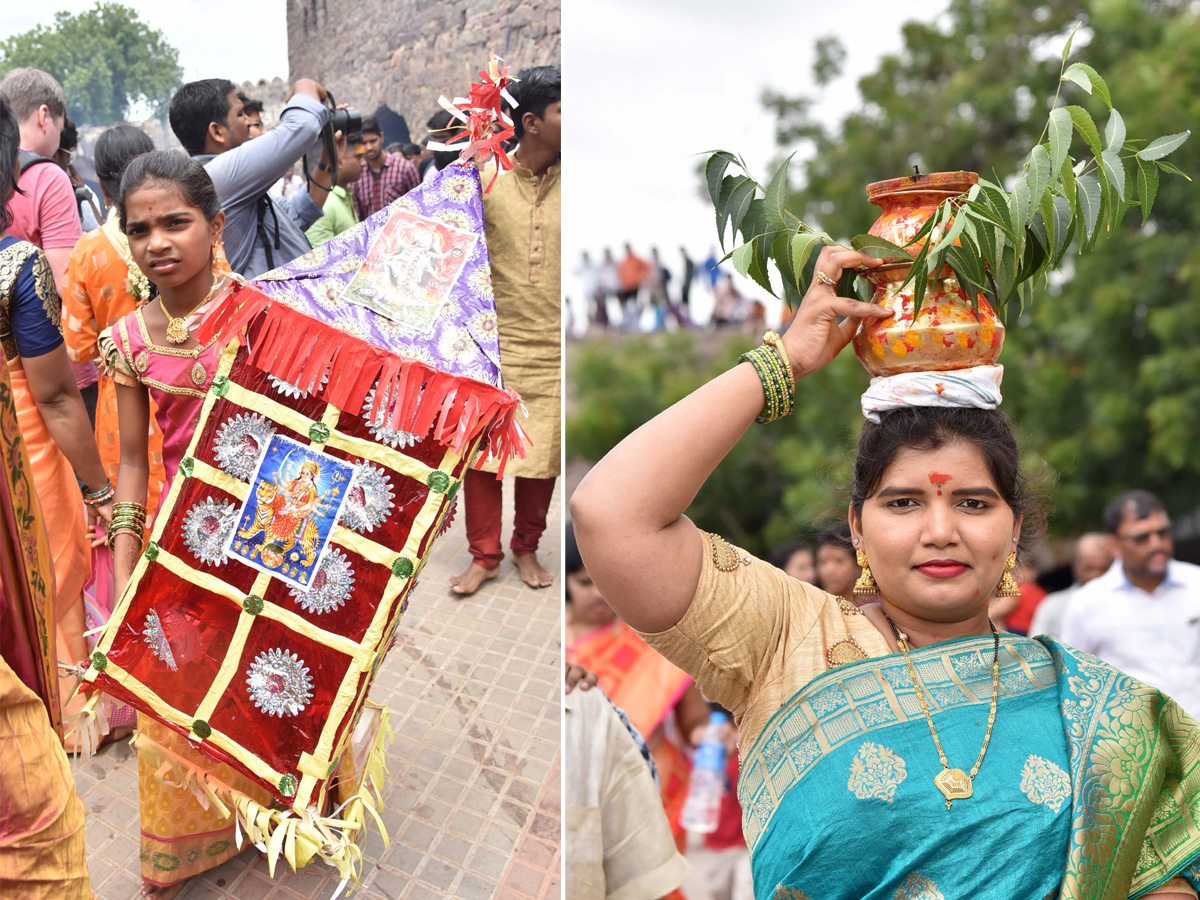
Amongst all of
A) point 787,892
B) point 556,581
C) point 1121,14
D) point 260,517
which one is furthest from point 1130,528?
point 1121,14

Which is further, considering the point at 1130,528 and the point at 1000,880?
the point at 1130,528

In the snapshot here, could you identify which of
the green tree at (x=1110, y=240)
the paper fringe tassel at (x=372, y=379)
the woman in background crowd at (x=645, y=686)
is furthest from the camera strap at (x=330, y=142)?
the green tree at (x=1110, y=240)

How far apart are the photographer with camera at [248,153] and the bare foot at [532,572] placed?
197cm

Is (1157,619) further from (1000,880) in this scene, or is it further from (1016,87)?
(1016,87)

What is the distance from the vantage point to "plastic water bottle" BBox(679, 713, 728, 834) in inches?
142

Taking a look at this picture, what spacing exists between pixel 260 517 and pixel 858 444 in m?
1.59

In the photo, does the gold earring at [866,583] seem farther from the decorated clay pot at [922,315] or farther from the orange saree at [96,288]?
the orange saree at [96,288]

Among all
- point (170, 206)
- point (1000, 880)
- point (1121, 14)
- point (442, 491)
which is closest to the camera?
point (1000, 880)

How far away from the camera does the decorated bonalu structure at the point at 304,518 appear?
2.39 meters

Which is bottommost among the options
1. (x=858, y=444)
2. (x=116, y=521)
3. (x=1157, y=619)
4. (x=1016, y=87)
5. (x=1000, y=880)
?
(x=116, y=521)

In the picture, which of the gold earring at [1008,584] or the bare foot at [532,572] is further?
the bare foot at [532,572]

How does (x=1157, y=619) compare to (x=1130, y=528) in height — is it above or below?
below

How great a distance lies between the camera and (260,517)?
96.5 inches

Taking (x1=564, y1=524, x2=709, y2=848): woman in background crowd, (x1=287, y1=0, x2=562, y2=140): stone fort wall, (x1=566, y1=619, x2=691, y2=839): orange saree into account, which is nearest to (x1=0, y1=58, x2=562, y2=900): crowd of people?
(x1=564, y1=524, x2=709, y2=848): woman in background crowd
